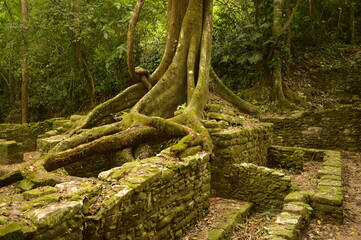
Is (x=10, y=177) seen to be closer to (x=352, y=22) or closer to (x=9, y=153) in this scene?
(x=9, y=153)

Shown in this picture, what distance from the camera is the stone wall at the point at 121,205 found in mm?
2521

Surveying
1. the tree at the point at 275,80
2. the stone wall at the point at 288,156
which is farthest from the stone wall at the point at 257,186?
the tree at the point at 275,80

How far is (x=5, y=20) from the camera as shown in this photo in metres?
16.4

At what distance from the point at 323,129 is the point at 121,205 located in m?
9.34

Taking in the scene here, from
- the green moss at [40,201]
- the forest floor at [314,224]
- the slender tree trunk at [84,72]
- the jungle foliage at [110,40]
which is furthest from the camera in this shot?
the slender tree trunk at [84,72]

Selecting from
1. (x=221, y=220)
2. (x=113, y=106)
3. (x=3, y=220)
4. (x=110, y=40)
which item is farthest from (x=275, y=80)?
(x=3, y=220)

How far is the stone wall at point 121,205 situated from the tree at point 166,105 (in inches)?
23.9

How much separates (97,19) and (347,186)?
1063 centimetres

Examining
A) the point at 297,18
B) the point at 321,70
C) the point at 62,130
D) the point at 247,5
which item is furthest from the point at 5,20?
the point at 321,70

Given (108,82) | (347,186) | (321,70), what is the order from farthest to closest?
(108,82) → (321,70) → (347,186)

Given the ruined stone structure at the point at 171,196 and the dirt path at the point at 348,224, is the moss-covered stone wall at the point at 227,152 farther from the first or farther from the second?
the dirt path at the point at 348,224

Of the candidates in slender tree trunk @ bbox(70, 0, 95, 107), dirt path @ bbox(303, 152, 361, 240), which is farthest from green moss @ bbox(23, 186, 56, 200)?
slender tree trunk @ bbox(70, 0, 95, 107)

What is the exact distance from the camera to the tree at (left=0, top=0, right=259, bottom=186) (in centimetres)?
501

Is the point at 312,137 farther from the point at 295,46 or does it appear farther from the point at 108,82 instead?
the point at 108,82
